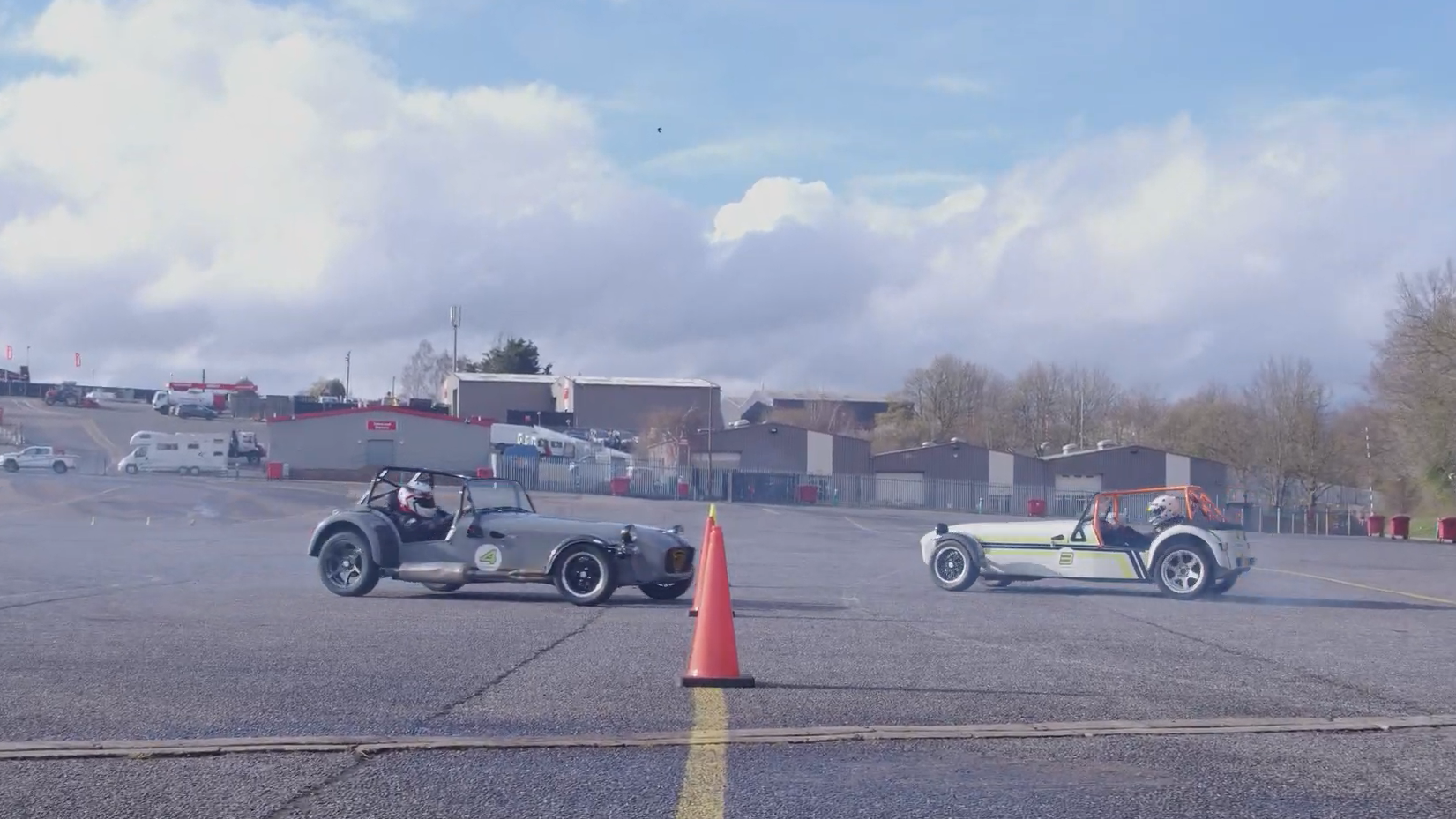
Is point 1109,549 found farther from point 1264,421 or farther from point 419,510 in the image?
point 1264,421

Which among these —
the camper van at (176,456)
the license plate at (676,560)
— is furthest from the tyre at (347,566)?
the camper van at (176,456)

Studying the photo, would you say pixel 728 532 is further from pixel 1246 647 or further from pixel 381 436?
pixel 381 436

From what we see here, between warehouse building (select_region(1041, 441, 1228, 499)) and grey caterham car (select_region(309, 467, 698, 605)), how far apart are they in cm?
4437

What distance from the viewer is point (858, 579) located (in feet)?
64.8

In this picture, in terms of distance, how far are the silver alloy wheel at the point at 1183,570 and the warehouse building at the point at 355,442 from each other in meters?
49.8

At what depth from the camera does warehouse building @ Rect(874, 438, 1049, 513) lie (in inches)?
2362

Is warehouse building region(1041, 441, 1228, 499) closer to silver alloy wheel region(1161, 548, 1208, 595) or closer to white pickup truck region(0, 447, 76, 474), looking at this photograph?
silver alloy wheel region(1161, 548, 1208, 595)

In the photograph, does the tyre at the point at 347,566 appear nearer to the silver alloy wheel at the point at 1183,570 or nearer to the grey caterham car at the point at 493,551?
the grey caterham car at the point at 493,551

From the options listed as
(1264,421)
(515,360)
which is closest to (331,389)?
(515,360)

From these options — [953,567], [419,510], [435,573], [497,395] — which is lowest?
[435,573]

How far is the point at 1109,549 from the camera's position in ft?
56.9

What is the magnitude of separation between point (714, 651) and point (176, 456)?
202 feet

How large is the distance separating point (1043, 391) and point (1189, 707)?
7391 cm

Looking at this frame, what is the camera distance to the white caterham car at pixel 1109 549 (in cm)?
1692
